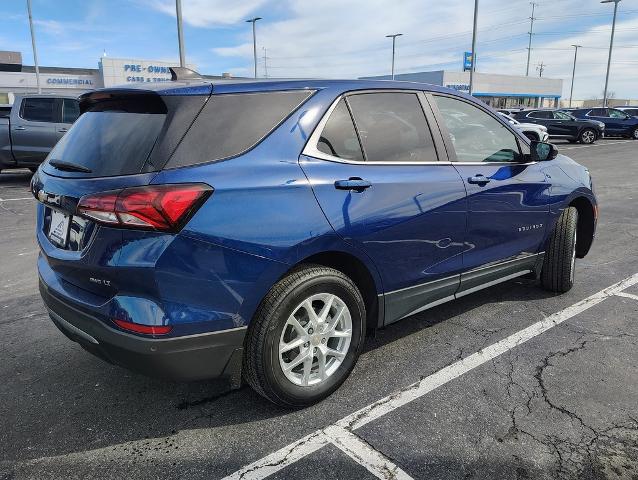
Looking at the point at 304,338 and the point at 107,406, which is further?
the point at 107,406

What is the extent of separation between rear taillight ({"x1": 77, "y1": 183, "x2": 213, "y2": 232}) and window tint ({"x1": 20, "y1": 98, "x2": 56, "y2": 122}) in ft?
36.2

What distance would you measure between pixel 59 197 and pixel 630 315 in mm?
4146

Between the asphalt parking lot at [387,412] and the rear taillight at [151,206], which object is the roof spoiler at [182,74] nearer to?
the rear taillight at [151,206]

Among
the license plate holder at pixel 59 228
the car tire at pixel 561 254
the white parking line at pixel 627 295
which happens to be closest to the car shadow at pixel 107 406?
the license plate holder at pixel 59 228

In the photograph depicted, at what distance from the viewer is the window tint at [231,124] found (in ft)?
7.83

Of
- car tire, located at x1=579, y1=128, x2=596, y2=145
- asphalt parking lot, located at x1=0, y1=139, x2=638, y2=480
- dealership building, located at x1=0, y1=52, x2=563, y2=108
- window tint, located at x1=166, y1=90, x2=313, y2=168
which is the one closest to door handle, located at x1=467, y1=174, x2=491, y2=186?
asphalt parking lot, located at x1=0, y1=139, x2=638, y2=480

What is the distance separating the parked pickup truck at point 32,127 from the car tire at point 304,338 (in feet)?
34.9

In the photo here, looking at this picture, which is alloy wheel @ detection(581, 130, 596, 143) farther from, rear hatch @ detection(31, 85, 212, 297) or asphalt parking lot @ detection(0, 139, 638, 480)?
rear hatch @ detection(31, 85, 212, 297)

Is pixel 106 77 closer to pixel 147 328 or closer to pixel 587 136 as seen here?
pixel 587 136

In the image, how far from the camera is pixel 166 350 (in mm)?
2305

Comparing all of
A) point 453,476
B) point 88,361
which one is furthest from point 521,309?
point 88,361

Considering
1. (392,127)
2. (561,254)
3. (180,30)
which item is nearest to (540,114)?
(180,30)

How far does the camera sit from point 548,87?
73.8m

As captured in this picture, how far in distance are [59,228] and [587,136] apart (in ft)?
90.3
